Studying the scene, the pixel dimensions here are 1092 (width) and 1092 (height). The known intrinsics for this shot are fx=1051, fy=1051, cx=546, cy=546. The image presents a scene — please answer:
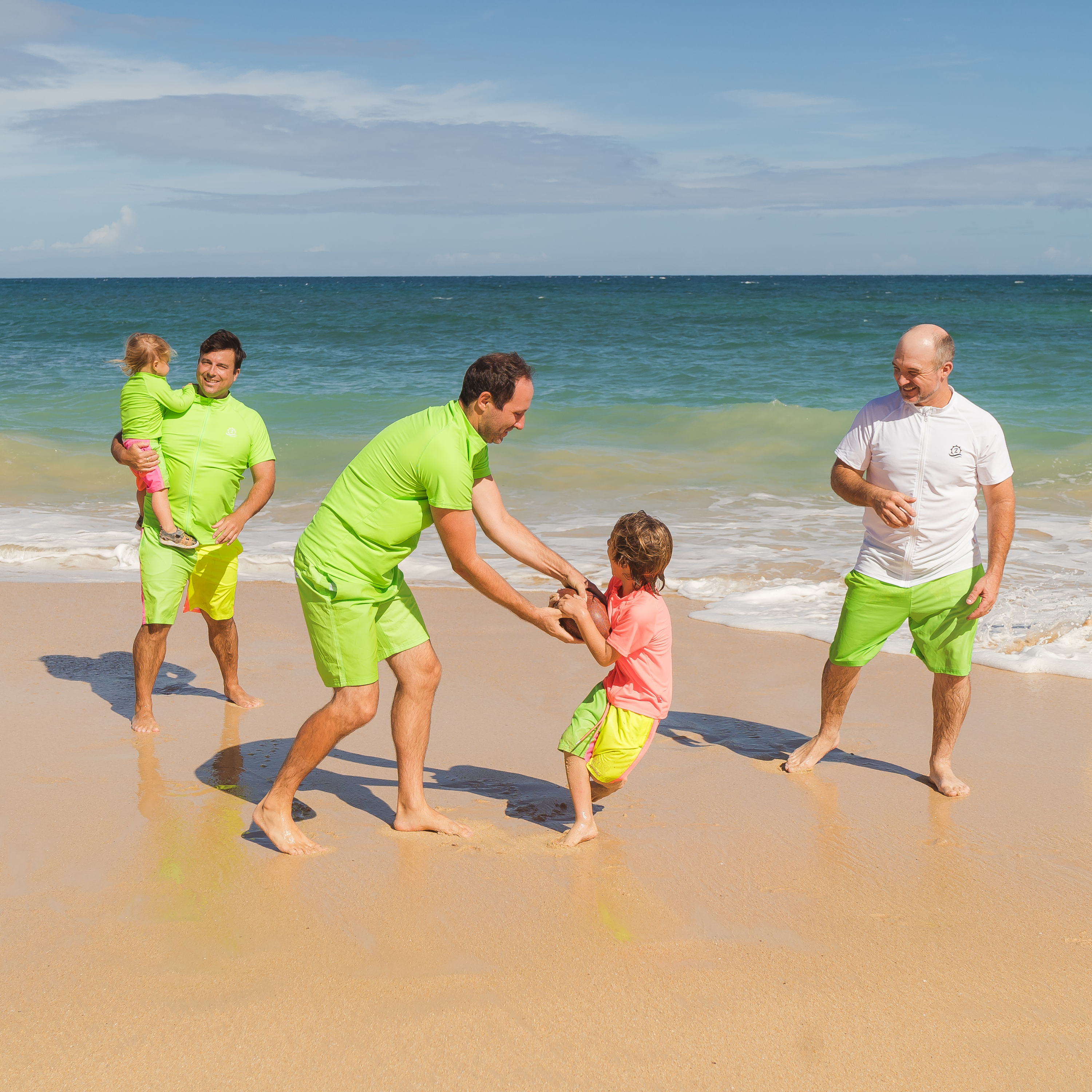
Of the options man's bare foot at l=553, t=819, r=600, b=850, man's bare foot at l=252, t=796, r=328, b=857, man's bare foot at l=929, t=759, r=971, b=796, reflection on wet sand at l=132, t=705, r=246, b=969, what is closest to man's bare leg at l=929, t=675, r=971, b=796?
man's bare foot at l=929, t=759, r=971, b=796

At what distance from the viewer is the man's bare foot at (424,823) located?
378 centimetres

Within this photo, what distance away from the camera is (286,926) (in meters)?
3.12

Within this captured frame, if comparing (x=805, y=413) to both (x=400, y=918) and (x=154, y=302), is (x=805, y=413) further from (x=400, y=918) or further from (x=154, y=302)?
(x=154, y=302)

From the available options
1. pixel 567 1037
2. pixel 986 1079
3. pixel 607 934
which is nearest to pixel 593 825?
pixel 607 934

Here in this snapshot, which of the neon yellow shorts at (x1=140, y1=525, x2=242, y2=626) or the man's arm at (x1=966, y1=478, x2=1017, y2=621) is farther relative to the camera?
the neon yellow shorts at (x1=140, y1=525, x2=242, y2=626)

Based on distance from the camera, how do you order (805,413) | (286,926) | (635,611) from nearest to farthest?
(286,926)
(635,611)
(805,413)

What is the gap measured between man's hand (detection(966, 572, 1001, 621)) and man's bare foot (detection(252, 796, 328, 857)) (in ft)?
8.53

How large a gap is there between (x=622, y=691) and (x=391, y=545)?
37.7 inches

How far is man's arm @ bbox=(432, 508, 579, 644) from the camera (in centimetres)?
341

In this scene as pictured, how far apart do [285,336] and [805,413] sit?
22.8 metres

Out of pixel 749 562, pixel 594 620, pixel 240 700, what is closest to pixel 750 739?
pixel 594 620

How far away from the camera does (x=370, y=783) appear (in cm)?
435

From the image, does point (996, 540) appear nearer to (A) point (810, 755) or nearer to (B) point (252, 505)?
(A) point (810, 755)

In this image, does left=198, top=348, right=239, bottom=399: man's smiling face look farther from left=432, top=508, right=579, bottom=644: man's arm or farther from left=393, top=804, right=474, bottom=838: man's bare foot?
left=393, top=804, right=474, bottom=838: man's bare foot
